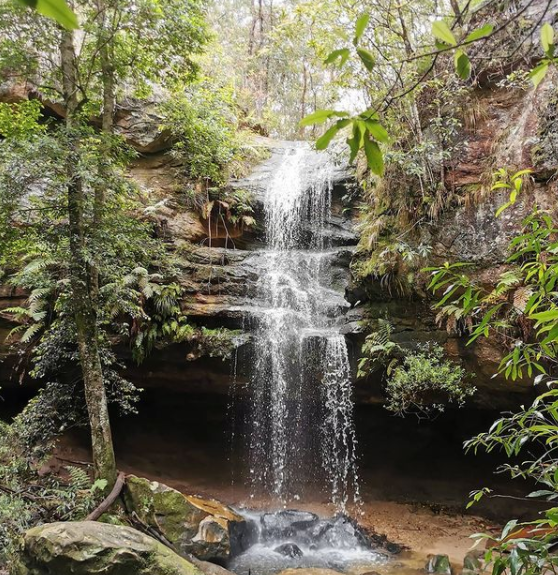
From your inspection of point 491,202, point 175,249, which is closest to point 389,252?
point 491,202

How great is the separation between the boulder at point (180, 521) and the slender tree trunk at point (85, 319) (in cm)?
49

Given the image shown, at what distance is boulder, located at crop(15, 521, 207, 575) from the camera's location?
13.4ft

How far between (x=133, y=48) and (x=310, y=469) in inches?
312

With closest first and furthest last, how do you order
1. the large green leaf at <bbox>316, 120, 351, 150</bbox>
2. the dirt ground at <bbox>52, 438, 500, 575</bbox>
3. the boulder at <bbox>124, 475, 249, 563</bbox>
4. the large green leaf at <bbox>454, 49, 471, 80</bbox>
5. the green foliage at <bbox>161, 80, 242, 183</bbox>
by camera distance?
the large green leaf at <bbox>316, 120, 351, 150</bbox>
the large green leaf at <bbox>454, 49, 471, 80</bbox>
the boulder at <bbox>124, 475, 249, 563</bbox>
the dirt ground at <bbox>52, 438, 500, 575</bbox>
the green foliage at <bbox>161, 80, 242, 183</bbox>

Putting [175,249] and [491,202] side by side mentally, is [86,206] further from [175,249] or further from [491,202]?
[491,202]

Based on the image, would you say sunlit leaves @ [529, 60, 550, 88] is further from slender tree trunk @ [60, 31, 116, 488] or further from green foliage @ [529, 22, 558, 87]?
slender tree trunk @ [60, 31, 116, 488]

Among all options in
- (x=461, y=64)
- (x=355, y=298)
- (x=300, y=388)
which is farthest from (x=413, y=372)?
(x=461, y=64)

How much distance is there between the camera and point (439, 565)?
585 cm

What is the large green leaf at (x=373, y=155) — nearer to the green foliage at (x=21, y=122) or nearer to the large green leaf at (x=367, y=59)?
the large green leaf at (x=367, y=59)

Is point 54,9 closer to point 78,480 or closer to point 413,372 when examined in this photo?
point 78,480

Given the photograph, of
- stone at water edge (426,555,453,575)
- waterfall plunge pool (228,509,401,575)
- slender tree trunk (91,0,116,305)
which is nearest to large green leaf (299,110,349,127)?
slender tree trunk (91,0,116,305)

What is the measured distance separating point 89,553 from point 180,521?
6.84ft

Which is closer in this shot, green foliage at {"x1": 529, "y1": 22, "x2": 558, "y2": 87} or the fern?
green foliage at {"x1": 529, "y1": 22, "x2": 558, "y2": 87}

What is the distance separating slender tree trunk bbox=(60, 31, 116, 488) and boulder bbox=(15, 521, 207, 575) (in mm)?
1387
